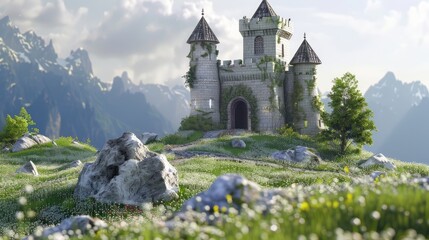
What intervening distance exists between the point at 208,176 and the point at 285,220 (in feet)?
70.0

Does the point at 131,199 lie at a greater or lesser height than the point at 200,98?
lesser

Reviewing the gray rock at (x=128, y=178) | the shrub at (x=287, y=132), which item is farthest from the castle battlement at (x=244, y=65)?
the gray rock at (x=128, y=178)

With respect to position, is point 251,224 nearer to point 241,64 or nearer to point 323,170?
point 323,170

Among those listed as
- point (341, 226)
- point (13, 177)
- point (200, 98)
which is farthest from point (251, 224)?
point (200, 98)

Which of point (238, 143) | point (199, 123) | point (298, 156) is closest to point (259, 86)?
point (199, 123)

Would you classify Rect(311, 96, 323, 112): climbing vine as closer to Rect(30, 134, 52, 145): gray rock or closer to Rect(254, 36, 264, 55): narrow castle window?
Rect(254, 36, 264, 55): narrow castle window

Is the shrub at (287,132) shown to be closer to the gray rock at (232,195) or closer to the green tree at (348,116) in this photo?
the green tree at (348,116)

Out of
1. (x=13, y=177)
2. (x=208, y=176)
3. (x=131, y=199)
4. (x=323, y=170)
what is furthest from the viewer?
(x=323, y=170)

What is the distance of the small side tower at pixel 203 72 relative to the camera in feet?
208

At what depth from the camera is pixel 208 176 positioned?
28641mm

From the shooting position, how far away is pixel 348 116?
5212 cm

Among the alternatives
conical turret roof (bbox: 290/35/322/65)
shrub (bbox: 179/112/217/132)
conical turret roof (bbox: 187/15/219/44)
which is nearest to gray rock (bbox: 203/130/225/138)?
shrub (bbox: 179/112/217/132)

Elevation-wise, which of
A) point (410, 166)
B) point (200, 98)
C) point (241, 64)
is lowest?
point (410, 166)

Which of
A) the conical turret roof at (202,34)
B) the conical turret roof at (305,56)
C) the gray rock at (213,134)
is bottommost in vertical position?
the gray rock at (213,134)
